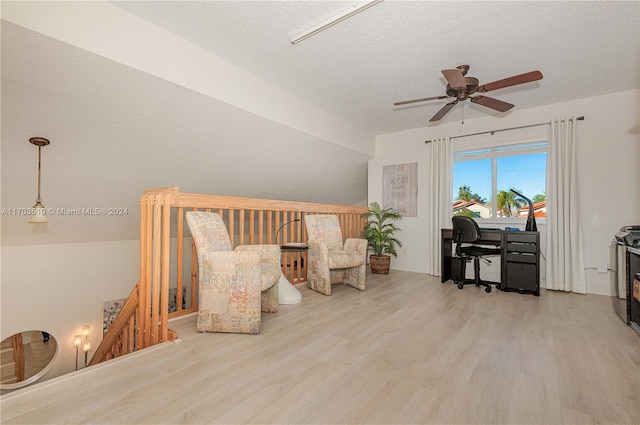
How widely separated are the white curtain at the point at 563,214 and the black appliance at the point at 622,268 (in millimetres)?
298

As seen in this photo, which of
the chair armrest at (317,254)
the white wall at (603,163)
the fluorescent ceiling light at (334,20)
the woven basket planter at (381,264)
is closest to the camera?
the fluorescent ceiling light at (334,20)

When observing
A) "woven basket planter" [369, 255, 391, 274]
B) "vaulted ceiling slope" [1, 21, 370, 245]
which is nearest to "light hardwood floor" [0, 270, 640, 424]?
"vaulted ceiling slope" [1, 21, 370, 245]

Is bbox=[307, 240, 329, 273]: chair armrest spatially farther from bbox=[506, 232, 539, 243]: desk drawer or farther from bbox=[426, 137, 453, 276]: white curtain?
bbox=[506, 232, 539, 243]: desk drawer

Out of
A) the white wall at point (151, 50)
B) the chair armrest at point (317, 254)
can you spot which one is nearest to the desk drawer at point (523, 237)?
the chair armrest at point (317, 254)

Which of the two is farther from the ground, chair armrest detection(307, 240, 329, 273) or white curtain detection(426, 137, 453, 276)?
white curtain detection(426, 137, 453, 276)

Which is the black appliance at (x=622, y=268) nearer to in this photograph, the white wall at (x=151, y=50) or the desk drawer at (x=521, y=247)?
the desk drawer at (x=521, y=247)

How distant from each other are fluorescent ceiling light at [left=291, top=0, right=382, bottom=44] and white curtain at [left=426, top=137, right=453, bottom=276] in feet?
10.1

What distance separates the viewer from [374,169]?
5664 mm

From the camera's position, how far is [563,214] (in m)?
3.88

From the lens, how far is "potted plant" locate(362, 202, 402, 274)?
4.92m

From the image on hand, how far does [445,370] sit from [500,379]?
29 cm

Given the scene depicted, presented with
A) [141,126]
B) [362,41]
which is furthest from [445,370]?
[141,126]

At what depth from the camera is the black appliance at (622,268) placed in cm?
264

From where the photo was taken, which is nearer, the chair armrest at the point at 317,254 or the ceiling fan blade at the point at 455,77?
the ceiling fan blade at the point at 455,77
